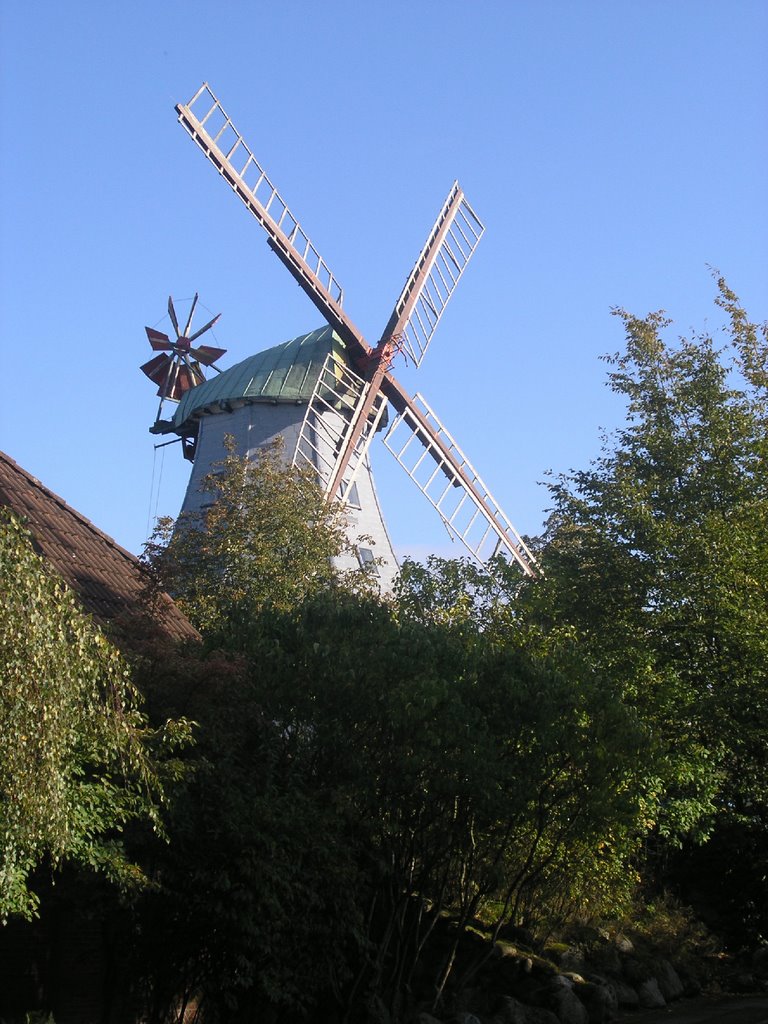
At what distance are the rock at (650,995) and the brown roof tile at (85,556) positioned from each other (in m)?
10.1

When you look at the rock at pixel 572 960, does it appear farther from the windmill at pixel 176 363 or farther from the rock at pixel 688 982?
the windmill at pixel 176 363

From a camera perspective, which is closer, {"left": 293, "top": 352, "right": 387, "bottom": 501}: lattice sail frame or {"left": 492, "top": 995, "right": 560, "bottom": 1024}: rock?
{"left": 492, "top": 995, "right": 560, "bottom": 1024}: rock

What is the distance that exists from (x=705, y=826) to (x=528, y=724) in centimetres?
686

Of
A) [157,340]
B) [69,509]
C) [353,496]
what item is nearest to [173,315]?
[157,340]

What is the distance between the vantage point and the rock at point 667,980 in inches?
Answer: 798

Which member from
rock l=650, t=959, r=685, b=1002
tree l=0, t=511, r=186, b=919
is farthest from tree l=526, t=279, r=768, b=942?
tree l=0, t=511, r=186, b=919

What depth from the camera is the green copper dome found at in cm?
3441

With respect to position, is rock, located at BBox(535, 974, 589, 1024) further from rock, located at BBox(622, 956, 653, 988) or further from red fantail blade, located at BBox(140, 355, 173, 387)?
red fantail blade, located at BBox(140, 355, 173, 387)

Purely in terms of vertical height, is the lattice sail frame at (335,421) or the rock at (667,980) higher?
the lattice sail frame at (335,421)

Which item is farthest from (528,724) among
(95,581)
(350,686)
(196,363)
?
(196,363)

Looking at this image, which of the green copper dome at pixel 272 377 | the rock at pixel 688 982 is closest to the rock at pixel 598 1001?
the rock at pixel 688 982

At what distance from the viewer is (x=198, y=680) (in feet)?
41.0

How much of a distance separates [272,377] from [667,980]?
20748 mm

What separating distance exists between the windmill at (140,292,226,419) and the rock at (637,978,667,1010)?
84.8ft
